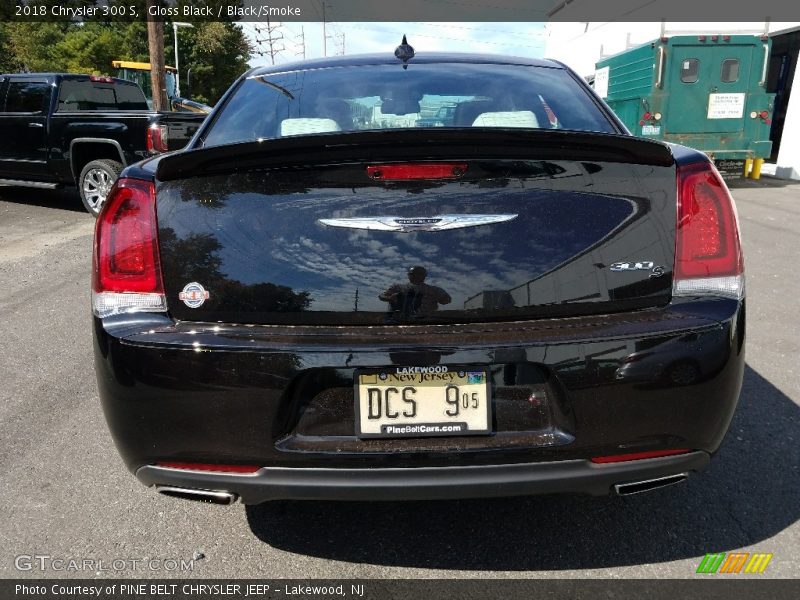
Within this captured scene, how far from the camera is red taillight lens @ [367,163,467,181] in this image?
1888 millimetres

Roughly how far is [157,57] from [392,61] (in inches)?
595

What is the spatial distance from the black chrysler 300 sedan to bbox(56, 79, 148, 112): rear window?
9221mm

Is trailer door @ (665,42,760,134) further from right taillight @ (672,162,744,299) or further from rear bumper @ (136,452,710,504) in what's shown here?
rear bumper @ (136,452,710,504)

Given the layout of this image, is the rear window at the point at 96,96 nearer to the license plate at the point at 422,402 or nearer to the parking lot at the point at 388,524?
the parking lot at the point at 388,524

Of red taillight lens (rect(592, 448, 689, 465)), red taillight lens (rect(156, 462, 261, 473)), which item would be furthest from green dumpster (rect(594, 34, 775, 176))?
red taillight lens (rect(156, 462, 261, 473))

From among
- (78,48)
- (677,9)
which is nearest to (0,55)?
(78,48)

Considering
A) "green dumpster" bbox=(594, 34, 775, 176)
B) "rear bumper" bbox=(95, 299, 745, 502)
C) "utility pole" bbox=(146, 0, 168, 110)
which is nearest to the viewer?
"rear bumper" bbox=(95, 299, 745, 502)

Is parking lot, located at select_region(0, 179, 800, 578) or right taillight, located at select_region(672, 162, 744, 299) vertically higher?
right taillight, located at select_region(672, 162, 744, 299)

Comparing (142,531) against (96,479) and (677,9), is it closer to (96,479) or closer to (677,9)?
(96,479)

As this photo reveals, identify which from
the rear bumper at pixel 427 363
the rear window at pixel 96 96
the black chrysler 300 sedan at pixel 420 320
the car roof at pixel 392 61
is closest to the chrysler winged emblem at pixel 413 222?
the black chrysler 300 sedan at pixel 420 320

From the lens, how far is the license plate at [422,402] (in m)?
1.81

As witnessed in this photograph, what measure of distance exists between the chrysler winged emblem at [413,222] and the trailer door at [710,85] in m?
12.2

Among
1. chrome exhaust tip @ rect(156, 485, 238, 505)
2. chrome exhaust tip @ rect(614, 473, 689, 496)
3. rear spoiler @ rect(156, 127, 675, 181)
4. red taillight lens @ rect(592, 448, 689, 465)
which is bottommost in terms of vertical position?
chrome exhaust tip @ rect(156, 485, 238, 505)

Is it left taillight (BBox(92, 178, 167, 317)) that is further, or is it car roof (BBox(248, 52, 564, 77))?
car roof (BBox(248, 52, 564, 77))
